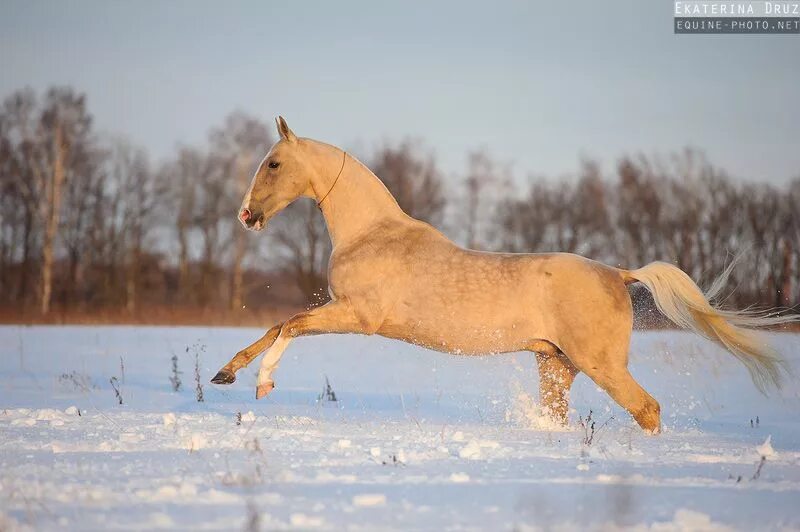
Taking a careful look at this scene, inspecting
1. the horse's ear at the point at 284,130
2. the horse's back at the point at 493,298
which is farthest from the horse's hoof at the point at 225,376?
the horse's ear at the point at 284,130

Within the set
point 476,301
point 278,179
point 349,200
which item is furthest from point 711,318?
point 278,179

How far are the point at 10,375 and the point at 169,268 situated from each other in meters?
40.3

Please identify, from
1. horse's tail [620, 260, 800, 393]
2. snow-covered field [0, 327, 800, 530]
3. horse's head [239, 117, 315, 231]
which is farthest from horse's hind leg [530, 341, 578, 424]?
horse's head [239, 117, 315, 231]

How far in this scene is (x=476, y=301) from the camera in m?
7.43

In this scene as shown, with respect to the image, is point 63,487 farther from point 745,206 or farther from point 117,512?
point 745,206

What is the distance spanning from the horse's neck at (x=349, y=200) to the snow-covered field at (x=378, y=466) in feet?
5.30

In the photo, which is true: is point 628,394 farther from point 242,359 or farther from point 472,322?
point 242,359

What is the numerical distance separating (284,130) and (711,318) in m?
3.85

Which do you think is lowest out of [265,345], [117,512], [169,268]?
[117,512]

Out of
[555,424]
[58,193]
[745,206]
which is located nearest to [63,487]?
[555,424]

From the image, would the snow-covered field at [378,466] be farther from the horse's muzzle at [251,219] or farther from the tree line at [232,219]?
the tree line at [232,219]

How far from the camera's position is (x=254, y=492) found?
4.17 meters

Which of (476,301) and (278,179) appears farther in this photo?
(278,179)

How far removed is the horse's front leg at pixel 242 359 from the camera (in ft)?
23.0
